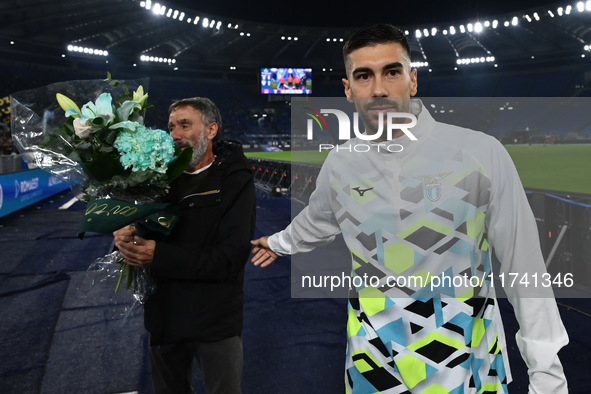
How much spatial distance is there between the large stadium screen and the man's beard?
3541 cm

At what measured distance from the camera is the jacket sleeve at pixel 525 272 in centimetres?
→ 121

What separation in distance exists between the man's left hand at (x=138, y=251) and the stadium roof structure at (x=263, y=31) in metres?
24.0

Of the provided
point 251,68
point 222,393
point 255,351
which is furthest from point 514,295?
point 251,68

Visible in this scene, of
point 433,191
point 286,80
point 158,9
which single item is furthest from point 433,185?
point 286,80

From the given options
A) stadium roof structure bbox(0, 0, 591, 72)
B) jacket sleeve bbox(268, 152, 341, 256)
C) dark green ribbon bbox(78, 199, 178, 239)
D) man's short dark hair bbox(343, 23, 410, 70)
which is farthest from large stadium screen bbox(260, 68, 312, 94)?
man's short dark hair bbox(343, 23, 410, 70)

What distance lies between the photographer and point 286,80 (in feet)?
122

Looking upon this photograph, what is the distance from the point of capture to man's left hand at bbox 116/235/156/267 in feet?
6.02

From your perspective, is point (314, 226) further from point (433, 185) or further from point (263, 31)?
point (263, 31)

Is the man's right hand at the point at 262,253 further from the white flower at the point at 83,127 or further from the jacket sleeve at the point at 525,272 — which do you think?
the jacket sleeve at the point at 525,272

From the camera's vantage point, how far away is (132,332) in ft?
12.8

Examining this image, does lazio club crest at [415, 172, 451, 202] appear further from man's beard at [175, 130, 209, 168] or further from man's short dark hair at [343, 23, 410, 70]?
man's beard at [175, 130, 209, 168]

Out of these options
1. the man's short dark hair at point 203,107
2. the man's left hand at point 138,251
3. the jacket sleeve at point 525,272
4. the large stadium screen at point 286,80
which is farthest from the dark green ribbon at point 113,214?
the large stadium screen at point 286,80

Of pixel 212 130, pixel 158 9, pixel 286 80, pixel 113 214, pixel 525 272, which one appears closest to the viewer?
pixel 525 272

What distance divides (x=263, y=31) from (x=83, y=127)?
105ft
